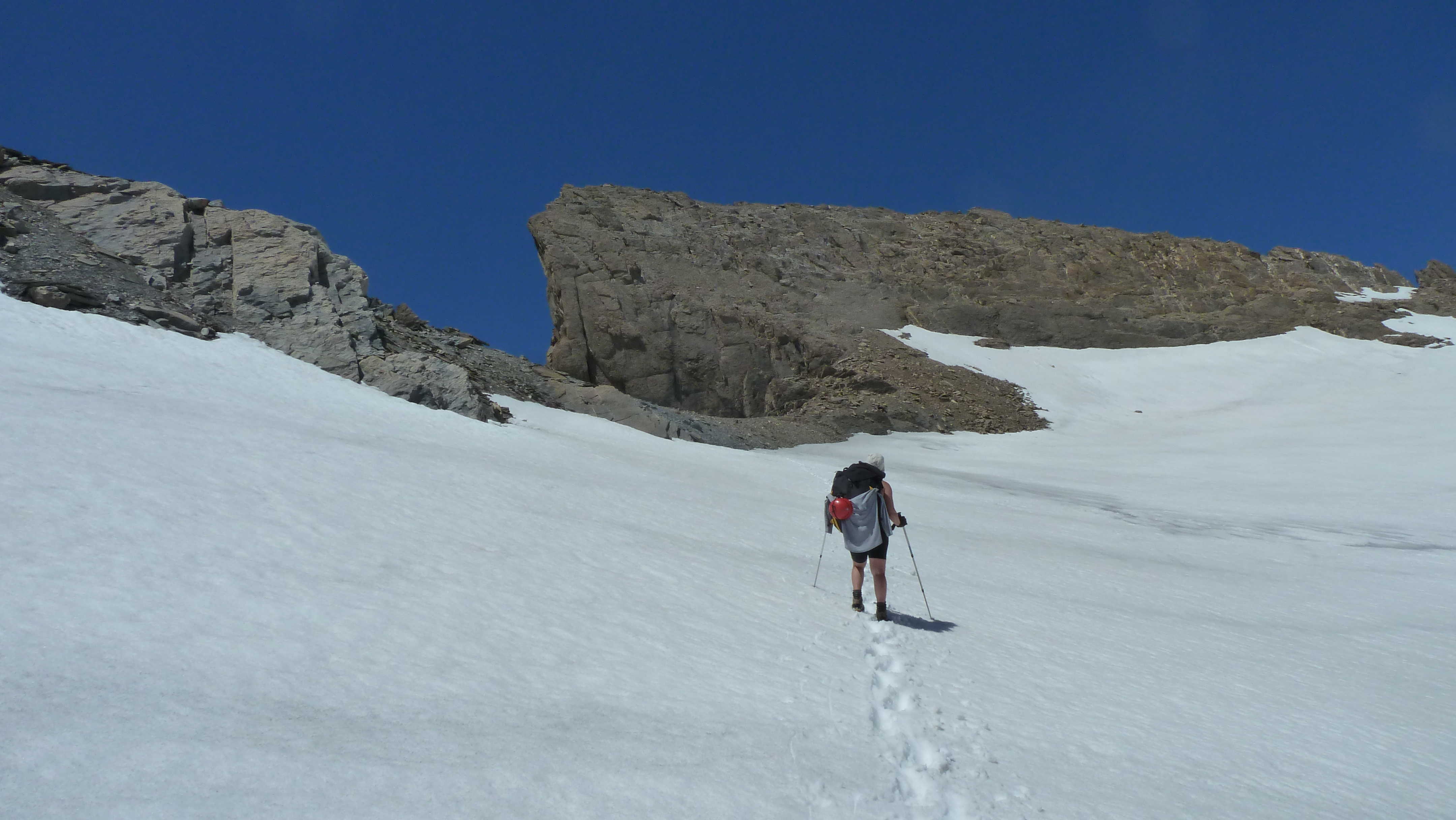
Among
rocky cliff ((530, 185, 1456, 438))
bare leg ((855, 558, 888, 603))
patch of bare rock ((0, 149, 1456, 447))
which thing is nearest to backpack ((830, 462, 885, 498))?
bare leg ((855, 558, 888, 603))

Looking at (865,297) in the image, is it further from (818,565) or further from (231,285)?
(818,565)

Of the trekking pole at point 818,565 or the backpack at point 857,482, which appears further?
the trekking pole at point 818,565

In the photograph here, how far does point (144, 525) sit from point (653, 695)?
14.0 ft

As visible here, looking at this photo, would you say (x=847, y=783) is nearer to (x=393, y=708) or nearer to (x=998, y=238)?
(x=393, y=708)

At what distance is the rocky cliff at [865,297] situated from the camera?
39.5 metres

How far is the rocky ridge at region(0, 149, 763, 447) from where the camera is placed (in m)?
19.5

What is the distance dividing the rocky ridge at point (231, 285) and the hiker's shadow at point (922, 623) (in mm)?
14162

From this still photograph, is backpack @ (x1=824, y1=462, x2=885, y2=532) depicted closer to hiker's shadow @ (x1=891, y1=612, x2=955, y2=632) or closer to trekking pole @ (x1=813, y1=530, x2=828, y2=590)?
trekking pole @ (x1=813, y1=530, x2=828, y2=590)

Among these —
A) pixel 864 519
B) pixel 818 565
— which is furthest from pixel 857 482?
pixel 818 565

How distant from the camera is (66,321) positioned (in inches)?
640

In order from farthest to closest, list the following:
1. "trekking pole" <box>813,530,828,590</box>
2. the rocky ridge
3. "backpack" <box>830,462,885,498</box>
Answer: the rocky ridge < "trekking pole" <box>813,530,828,590</box> < "backpack" <box>830,462,885,498</box>

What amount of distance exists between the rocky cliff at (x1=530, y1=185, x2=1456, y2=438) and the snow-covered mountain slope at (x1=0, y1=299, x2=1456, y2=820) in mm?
19449

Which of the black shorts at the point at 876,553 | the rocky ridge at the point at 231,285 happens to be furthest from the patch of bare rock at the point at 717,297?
the black shorts at the point at 876,553

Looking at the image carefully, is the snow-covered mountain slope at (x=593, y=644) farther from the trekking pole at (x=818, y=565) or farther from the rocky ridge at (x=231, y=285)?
the rocky ridge at (x=231, y=285)
